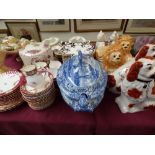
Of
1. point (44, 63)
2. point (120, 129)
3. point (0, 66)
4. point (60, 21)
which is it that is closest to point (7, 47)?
point (0, 66)

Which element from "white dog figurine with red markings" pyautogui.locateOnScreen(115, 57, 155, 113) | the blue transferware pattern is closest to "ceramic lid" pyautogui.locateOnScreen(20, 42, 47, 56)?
the blue transferware pattern

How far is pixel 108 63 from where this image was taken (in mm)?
661

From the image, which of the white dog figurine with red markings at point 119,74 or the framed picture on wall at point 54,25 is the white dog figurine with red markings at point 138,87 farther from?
the framed picture on wall at point 54,25

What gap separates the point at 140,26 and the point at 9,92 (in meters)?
0.71

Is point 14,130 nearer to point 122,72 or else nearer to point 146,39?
point 122,72

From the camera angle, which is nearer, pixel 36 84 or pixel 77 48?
pixel 36 84

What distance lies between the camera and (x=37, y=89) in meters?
0.56

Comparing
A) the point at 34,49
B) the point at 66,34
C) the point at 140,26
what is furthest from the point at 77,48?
the point at 140,26

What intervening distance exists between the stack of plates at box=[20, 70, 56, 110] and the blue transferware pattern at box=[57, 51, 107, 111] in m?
0.07

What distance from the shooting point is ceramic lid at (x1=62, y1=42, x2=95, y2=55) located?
71 cm

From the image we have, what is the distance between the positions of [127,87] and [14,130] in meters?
0.44

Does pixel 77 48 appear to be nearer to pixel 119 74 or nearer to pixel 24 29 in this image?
pixel 119 74

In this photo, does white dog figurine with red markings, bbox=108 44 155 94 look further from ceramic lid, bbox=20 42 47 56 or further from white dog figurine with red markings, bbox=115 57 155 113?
ceramic lid, bbox=20 42 47 56

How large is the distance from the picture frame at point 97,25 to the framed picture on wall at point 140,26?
41 millimetres
